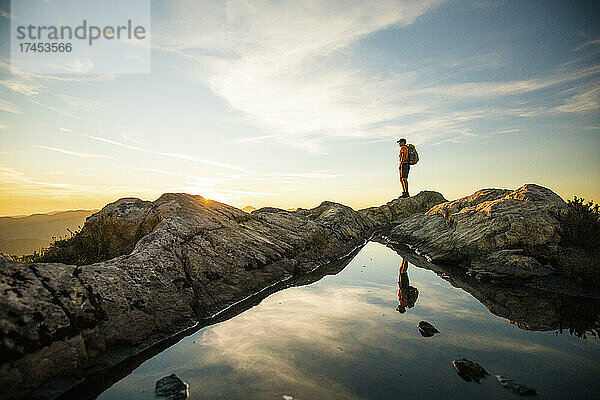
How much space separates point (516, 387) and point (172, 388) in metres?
4.10

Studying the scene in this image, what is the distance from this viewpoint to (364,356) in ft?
14.1

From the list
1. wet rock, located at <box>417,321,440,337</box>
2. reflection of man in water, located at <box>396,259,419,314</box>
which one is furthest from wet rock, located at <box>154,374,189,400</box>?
reflection of man in water, located at <box>396,259,419,314</box>

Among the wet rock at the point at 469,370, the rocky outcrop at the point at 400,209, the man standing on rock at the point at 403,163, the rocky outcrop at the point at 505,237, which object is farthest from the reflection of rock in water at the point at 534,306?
the man standing on rock at the point at 403,163

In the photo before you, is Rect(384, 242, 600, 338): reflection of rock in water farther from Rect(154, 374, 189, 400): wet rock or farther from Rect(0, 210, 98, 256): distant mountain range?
Rect(0, 210, 98, 256): distant mountain range

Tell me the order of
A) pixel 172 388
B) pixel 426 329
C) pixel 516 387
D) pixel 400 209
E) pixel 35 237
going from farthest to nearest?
pixel 400 209 < pixel 35 237 < pixel 426 329 < pixel 172 388 < pixel 516 387

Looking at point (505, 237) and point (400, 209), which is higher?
point (400, 209)

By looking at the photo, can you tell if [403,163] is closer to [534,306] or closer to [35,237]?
[534,306]

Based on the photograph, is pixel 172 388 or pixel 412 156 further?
pixel 412 156

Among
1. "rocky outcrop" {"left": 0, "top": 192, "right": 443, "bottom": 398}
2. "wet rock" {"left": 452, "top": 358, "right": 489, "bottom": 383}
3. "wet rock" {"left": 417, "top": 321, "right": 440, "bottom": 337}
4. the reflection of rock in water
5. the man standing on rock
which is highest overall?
the man standing on rock

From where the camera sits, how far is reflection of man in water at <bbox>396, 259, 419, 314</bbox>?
6500 mm


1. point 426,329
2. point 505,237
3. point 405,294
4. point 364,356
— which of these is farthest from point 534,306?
point 364,356

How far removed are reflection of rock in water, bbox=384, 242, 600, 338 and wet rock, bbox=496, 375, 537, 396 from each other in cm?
227

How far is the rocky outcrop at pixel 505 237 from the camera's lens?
885 centimetres

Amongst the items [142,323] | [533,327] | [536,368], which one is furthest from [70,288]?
[533,327]
